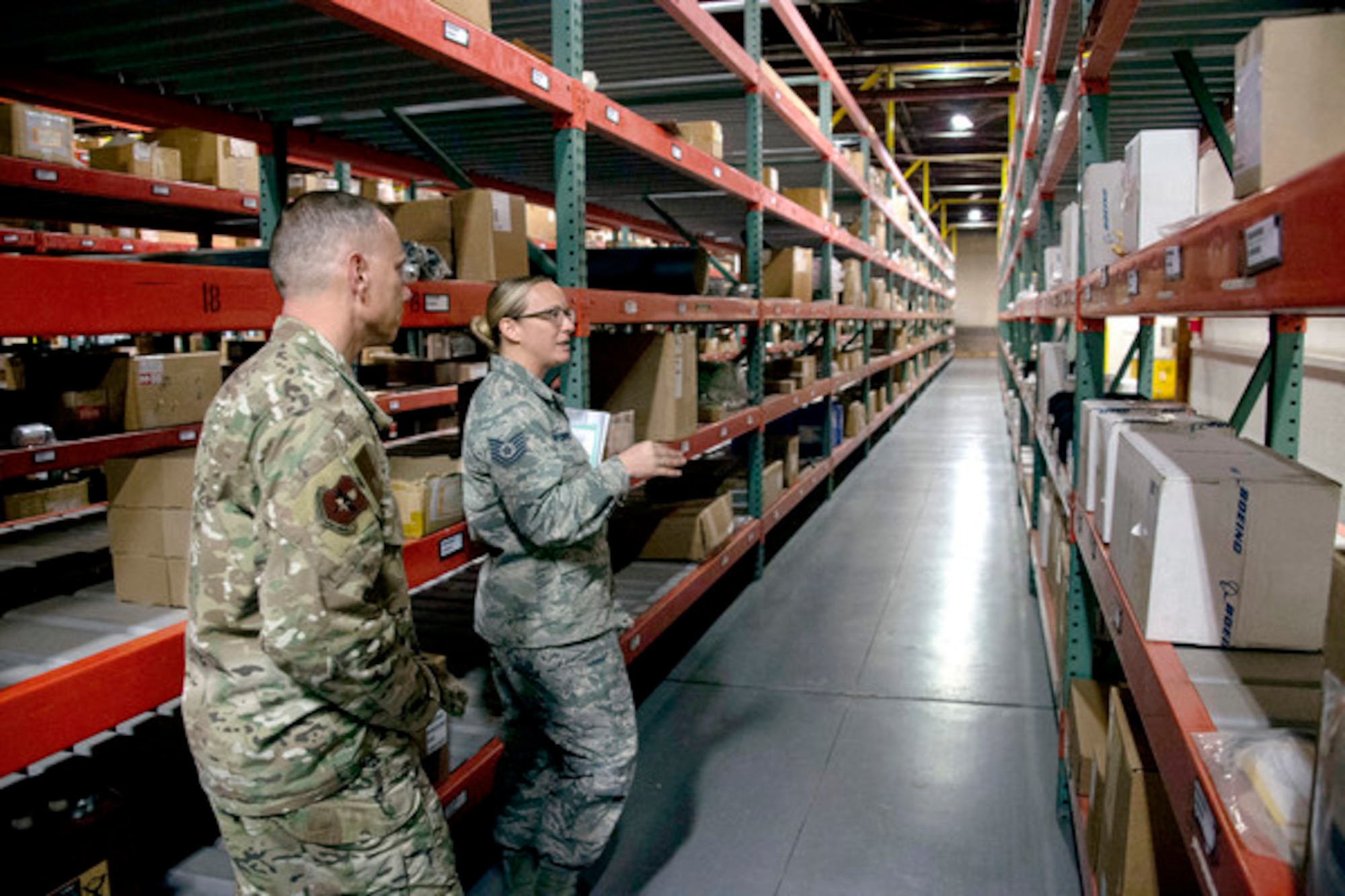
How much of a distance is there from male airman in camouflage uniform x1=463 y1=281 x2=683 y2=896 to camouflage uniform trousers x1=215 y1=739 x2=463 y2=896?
0.78 m

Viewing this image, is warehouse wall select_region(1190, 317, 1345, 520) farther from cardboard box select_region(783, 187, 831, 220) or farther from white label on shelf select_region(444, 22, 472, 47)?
white label on shelf select_region(444, 22, 472, 47)

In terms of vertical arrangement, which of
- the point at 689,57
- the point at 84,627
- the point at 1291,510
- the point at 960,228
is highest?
the point at 960,228

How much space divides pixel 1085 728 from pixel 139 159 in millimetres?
5358

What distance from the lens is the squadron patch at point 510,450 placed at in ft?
7.76

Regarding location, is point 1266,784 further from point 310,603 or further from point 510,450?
point 510,450

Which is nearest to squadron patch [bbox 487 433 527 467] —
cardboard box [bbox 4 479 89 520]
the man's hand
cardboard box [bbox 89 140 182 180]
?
the man's hand

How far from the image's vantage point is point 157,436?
4.59 meters

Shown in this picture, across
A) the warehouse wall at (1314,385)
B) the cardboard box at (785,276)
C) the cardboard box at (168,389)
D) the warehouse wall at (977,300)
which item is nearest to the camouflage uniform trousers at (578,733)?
the cardboard box at (168,389)

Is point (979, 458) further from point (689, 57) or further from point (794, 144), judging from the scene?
point (689, 57)

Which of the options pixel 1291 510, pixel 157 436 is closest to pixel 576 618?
pixel 1291 510

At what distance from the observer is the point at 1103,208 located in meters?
2.84

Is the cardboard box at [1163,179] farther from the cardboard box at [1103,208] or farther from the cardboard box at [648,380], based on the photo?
the cardboard box at [648,380]

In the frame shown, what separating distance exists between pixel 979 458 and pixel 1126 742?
28.6ft

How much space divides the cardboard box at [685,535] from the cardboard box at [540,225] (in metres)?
2.77
